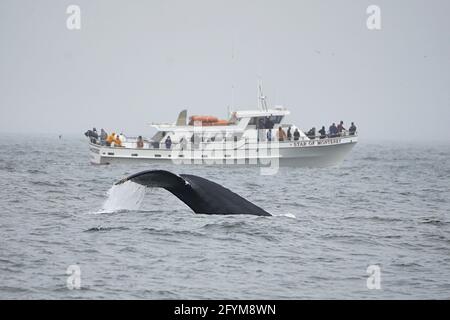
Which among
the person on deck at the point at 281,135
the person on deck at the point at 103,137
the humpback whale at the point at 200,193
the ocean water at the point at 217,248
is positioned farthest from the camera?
the person on deck at the point at 103,137

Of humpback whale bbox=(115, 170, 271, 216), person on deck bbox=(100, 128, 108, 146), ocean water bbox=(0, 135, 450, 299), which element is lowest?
ocean water bbox=(0, 135, 450, 299)

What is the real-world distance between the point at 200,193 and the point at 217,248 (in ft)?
5.93

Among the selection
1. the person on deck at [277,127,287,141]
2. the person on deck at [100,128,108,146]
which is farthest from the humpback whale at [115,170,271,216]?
the person on deck at [100,128,108,146]

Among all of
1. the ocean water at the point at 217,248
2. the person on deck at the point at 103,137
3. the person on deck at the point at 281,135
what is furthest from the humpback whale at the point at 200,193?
the person on deck at the point at 103,137

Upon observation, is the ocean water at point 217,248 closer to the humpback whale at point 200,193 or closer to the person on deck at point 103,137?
the humpback whale at point 200,193

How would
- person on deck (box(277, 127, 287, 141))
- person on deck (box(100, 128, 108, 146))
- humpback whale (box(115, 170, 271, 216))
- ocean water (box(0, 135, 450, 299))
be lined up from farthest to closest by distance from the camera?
person on deck (box(100, 128, 108, 146))
person on deck (box(277, 127, 287, 141))
humpback whale (box(115, 170, 271, 216))
ocean water (box(0, 135, 450, 299))

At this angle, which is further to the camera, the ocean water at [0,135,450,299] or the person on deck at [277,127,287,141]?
the person on deck at [277,127,287,141]

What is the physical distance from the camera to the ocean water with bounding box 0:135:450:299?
39.7 feet

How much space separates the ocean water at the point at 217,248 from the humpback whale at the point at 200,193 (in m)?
0.89

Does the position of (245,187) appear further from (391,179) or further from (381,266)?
(381,266)

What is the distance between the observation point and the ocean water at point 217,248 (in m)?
12.1

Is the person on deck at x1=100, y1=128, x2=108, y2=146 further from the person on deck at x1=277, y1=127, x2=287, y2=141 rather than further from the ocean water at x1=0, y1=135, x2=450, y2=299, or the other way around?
the ocean water at x1=0, y1=135, x2=450, y2=299

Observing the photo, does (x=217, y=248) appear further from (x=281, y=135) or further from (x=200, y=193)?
(x=281, y=135)

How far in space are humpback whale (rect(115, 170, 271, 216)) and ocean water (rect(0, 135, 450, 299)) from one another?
89 cm
